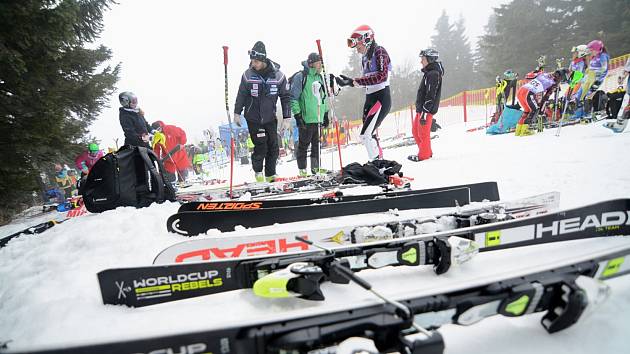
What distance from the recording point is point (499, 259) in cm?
207

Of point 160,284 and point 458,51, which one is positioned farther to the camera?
point 458,51

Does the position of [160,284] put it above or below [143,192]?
below

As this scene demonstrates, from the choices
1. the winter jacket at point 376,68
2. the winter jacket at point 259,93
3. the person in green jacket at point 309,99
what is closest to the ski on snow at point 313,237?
the winter jacket at point 376,68

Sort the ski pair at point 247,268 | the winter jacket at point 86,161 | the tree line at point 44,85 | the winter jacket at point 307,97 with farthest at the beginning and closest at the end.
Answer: the winter jacket at point 86,161, the winter jacket at point 307,97, the tree line at point 44,85, the ski pair at point 247,268

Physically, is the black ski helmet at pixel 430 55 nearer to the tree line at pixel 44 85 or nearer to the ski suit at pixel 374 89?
the ski suit at pixel 374 89

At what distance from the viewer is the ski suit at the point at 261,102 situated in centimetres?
586

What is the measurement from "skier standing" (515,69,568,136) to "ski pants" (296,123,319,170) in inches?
276

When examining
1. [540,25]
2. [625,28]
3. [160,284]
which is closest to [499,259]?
[160,284]

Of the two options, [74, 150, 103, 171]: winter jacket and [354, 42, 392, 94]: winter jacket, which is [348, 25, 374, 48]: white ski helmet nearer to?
[354, 42, 392, 94]: winter jacket

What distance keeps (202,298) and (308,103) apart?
540cm

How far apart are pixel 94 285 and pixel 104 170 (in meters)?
2.65

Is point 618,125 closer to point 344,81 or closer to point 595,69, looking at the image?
point 595,69

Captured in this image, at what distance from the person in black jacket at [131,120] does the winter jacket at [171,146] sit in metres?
1.76

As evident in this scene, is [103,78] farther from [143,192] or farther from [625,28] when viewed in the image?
[625,28]
